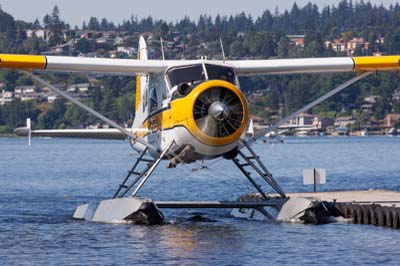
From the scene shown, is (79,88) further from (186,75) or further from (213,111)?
(213,111)

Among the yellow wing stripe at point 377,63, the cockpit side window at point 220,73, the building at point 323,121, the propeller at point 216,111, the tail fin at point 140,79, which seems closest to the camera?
the propeller at point 216,111

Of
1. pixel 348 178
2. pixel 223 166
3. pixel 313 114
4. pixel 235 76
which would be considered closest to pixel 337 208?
pixel 235 76

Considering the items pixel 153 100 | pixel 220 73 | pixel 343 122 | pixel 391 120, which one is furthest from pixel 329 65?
pixel 391 120

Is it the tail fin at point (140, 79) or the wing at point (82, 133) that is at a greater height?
the tail fin at point (140, 79)

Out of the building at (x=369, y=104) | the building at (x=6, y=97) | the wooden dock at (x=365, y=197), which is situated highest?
the wooden dock at (x=365, y=197)

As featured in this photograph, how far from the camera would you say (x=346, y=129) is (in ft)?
550

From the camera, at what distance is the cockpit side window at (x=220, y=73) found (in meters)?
21.6

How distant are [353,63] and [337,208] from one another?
2.76 metres

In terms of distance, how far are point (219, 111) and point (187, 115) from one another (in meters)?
0.74

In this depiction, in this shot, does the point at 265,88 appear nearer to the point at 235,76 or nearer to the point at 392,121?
the point at 392,121

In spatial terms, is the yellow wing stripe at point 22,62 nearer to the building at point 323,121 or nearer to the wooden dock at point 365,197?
the wooden dock at point 365,197

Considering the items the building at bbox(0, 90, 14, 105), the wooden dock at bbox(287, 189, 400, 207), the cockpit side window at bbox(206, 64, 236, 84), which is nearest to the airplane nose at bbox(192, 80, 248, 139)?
the cockpit side window at bbox(206, 64, 236, 84)

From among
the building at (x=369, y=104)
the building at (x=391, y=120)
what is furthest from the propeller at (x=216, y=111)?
the building at (x=369, y=104)

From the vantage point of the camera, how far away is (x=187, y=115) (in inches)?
825
